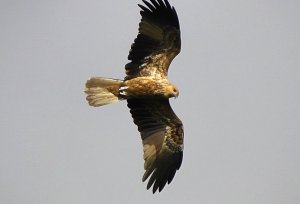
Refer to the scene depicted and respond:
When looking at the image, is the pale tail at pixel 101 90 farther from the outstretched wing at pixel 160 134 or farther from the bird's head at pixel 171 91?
the bird's head at pixel 171 91

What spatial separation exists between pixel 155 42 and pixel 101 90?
1330 mm

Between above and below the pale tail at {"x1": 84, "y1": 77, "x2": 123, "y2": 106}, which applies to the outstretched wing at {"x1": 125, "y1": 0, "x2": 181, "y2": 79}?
above

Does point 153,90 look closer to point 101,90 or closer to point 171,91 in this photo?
point 171,91

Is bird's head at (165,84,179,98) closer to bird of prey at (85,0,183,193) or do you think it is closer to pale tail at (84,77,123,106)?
bird of prey at (85,0,183,193)

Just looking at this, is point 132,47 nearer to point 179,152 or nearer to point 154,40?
point 154,40

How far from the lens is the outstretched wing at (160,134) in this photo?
26031mm

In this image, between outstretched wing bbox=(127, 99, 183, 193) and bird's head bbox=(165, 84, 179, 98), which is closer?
bird's head bbox=(165, 84, 179, 98)

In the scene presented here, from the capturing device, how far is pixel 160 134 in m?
26.3

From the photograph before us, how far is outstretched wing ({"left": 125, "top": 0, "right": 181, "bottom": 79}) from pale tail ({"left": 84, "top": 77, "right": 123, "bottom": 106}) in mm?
352

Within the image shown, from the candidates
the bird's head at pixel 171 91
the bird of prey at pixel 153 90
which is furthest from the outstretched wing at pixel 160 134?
the bird's head at pixel 171 91

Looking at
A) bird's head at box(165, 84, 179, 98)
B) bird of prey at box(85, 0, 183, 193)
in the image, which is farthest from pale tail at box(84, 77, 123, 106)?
bird's head at box(165, 84, 179, 98)

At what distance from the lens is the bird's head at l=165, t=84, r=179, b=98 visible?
25.7 m

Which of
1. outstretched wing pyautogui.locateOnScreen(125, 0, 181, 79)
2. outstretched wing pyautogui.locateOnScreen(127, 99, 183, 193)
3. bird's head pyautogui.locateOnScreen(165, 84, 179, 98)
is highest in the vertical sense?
outstretched wing pyautogui.locateOnScreen(125, 0, 181, 79)

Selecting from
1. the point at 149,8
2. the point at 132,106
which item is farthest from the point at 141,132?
the point at 149,8
